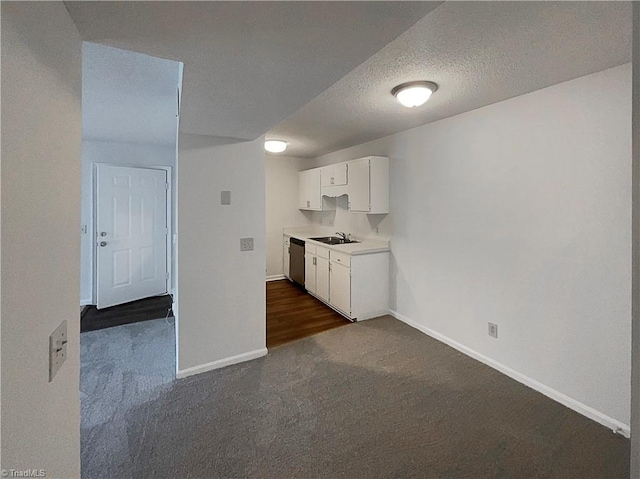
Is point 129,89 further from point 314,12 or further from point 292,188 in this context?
point 292,188

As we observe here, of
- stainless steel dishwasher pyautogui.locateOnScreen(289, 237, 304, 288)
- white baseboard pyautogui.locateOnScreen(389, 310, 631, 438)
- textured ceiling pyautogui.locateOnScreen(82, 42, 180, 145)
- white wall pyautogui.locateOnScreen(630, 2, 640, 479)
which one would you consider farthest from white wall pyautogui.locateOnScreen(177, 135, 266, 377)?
white wall pyautogui.locateOnScreen(630, 2, 640, 479)

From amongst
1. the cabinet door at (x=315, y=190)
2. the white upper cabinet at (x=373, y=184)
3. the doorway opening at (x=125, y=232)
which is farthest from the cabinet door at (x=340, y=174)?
the doorway opening at (x=125, y=232)

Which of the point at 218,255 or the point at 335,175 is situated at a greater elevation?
the point at 335,175

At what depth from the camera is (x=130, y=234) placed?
446cm

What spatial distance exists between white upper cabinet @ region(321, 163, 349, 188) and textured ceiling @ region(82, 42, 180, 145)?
218 cm

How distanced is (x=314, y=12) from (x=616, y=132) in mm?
2149

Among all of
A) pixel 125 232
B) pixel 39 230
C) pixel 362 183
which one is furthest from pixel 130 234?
pixel 39 230

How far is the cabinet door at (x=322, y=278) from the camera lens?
425 centimetres

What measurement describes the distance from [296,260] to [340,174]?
1729 mm

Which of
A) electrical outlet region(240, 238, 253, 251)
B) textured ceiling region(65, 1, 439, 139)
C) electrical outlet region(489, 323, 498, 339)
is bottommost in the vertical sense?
electrical outlet region(489, 323, 498, 339)

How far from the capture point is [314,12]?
0.91 m

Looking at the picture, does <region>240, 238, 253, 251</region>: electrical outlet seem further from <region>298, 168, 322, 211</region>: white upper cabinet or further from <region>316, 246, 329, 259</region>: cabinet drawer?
<region>298, 168, 322, 211</region>: white upper cabinet

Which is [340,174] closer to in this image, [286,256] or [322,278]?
[322,278]

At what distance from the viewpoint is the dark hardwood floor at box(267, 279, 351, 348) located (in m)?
3.42
